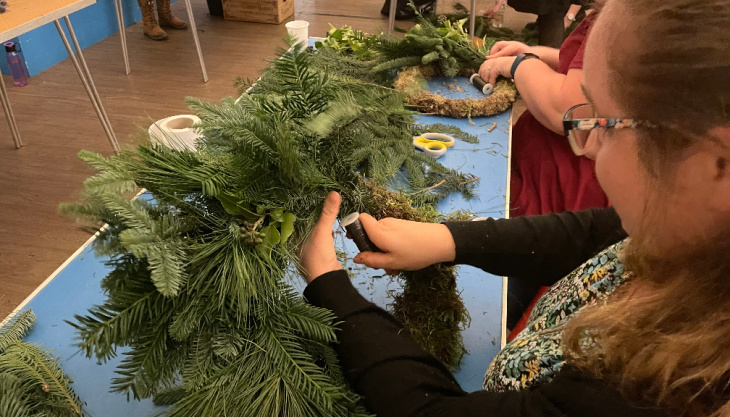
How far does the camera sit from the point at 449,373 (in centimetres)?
Answer: 81

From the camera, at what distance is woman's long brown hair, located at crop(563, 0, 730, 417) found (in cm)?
46

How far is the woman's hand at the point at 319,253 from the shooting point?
2.77 feet

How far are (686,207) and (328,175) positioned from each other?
552mm

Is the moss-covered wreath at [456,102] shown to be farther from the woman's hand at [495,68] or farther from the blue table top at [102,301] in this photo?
the blue table top at [102,301]

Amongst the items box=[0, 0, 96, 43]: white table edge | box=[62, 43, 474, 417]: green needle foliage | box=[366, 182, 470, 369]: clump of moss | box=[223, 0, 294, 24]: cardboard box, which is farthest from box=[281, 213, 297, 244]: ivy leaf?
box=[223, 0, 294, 24]: cardboard box

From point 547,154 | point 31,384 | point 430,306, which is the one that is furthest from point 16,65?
point 430,306

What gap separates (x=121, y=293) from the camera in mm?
681

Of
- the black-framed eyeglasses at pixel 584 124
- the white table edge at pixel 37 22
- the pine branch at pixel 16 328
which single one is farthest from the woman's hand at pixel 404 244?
the white table edge at pixel 37 22

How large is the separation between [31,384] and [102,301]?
0.79 ft

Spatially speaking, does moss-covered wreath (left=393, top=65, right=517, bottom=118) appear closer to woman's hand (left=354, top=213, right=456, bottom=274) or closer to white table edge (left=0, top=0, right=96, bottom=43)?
woman's hand (left=354, top=213, right=456, bottom=274)

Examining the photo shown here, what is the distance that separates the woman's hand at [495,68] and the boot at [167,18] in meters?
3.41

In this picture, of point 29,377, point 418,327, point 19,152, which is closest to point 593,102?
point 418,327

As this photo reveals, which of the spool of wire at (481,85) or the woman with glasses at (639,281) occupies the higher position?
the woman with glasses at (639,281)

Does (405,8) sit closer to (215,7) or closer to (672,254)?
(215,7)
